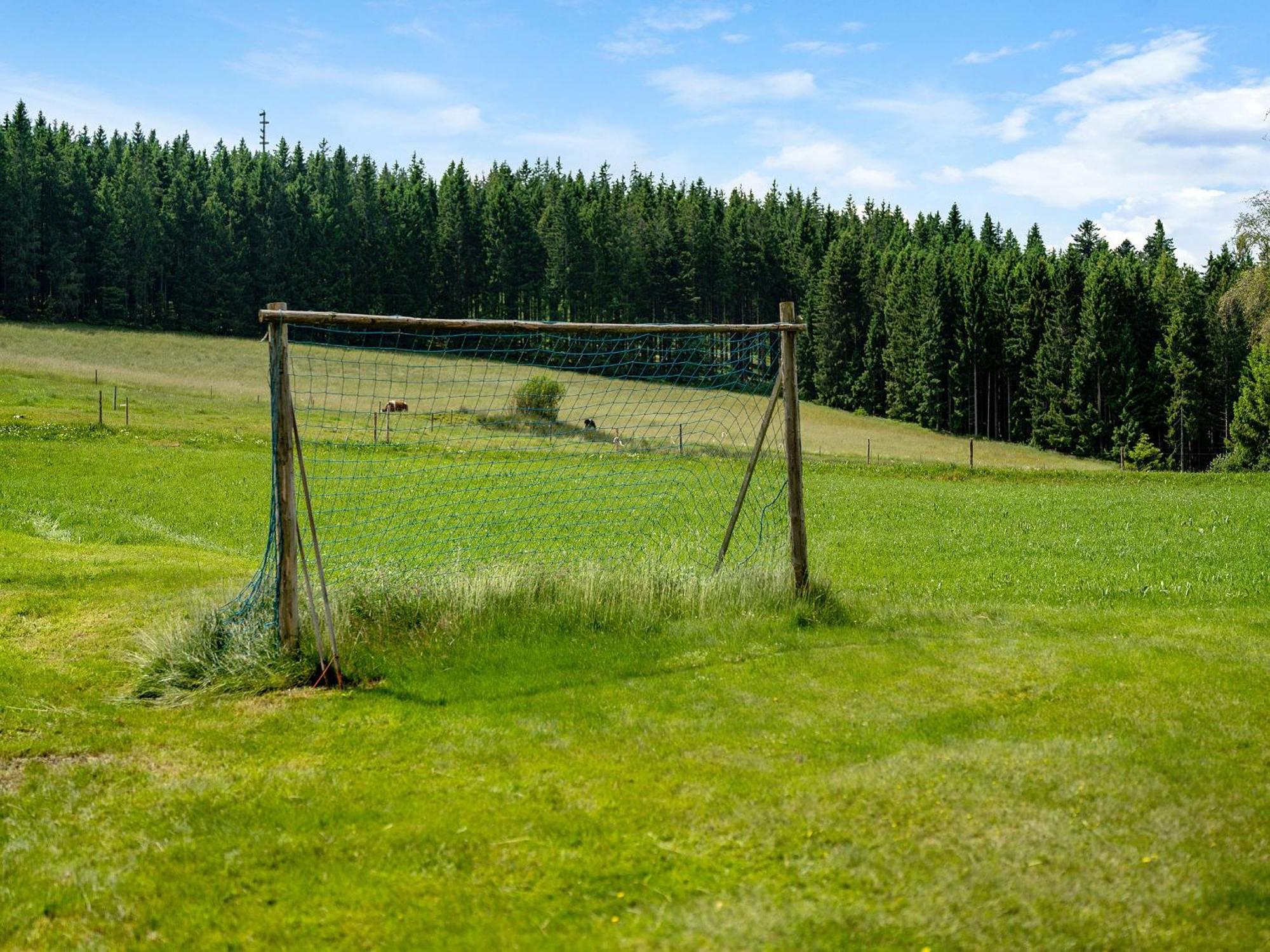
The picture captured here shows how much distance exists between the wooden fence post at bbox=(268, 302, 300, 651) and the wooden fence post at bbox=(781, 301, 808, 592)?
3.98 metres

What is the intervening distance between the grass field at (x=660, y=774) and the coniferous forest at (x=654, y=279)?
53932 mm

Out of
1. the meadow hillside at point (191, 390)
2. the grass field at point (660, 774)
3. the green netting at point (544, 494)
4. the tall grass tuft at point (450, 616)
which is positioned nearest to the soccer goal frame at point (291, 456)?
the green netting at point (544, 494)

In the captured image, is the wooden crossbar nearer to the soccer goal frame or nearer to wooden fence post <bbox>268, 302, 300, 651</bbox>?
the soccer goal frame

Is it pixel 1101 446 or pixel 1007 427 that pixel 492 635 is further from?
pixel 1007 427

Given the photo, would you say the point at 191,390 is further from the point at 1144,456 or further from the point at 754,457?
the point at 1144,456

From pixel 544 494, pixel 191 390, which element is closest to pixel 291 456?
pixel 544 494

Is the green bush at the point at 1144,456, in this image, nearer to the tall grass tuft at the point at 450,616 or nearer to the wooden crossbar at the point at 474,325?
the wooden crossbar at the point at 474,325

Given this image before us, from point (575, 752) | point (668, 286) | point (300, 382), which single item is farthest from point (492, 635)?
point (668, 286)

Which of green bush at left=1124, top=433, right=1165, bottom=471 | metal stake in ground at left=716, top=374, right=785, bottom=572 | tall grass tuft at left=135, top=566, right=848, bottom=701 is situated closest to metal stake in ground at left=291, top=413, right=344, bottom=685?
tall grass tuft at left=135, top=566, right=848, bottom=701

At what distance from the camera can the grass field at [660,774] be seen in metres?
3.76

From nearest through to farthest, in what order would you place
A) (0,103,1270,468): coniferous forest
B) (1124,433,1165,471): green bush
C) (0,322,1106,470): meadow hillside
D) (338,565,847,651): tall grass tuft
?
(338,565,847,651): tall grass tuft → (0,322,1106,470): meadow hillside → (1124,433,1165,471): green bush → (0,103,1270,468): coniferous forest

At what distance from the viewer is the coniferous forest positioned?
193ft

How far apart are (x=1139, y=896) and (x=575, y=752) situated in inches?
107

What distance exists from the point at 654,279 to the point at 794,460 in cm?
7462
